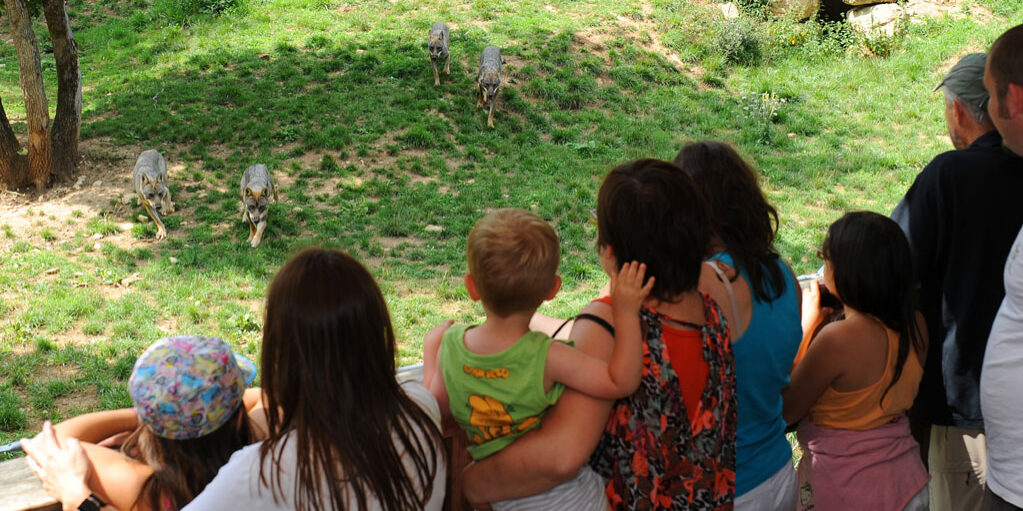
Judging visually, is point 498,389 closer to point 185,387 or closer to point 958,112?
point 185,387

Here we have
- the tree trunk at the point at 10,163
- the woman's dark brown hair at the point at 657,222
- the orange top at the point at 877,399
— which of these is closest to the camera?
the woman's dark brown hair at the point at 657,222

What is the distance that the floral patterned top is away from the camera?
1.88 m

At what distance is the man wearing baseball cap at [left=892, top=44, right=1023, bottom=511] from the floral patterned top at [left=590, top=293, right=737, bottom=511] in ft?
3.50

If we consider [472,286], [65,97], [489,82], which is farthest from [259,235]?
[472,286]

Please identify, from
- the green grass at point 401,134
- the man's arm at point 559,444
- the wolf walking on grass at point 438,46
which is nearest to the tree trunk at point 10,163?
the green grass at point 401,134

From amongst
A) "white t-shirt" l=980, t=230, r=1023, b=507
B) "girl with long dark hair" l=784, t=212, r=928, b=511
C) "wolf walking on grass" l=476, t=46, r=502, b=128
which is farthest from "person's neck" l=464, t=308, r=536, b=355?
"wolf walking on grass" l=476, t=46, r=502, b=128

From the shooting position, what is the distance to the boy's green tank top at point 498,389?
5.95 feet

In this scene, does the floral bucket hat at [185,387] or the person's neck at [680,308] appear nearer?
the floral bucket hat at [185,387]

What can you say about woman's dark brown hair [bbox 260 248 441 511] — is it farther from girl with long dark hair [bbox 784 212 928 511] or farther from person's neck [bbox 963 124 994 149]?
person's neck [bbox 963 124 994 149]

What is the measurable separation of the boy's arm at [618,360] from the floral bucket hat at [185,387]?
0.69 meters

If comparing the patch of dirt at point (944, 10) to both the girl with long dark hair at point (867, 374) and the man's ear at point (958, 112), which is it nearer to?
the man's ear at point (958, 112)

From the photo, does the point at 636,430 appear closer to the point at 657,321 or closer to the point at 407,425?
the point at 657,321

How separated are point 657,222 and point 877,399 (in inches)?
39.3

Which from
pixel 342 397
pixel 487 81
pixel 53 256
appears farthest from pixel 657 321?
pixel 487 81
